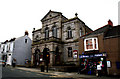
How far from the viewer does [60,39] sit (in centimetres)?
2466

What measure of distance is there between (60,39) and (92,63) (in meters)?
10.5

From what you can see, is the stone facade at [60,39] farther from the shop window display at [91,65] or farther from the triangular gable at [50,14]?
the shop window display at [91,65]

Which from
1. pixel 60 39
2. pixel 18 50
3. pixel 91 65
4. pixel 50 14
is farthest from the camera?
pixel 18 50

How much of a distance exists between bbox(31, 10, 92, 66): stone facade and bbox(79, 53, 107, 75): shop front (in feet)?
16.1

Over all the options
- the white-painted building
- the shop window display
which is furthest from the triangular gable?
the shop window display

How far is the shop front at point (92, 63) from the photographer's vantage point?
14.7 meters

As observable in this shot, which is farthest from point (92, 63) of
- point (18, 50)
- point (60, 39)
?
point (18, 50)

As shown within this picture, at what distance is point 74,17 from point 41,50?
10138 millimetres

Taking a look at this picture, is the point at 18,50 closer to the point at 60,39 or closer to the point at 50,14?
the point at 50,14

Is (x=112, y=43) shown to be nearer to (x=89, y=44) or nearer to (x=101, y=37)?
(x=101, y=37)

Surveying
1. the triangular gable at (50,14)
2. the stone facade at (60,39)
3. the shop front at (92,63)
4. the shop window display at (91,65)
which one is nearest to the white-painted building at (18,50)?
the stone facade at (60,39)

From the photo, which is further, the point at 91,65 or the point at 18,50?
the point at 18,50

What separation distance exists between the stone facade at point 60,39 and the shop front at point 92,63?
4.92 metres

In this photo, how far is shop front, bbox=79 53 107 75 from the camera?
48.2ft
